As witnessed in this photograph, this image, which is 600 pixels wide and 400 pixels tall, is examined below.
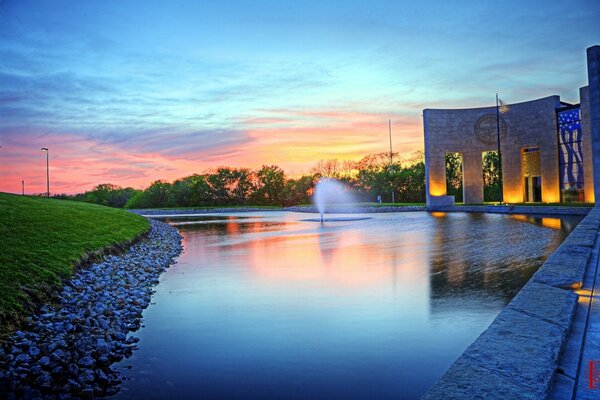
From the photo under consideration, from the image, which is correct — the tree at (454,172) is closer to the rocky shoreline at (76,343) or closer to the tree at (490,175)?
the tree at (490,175)

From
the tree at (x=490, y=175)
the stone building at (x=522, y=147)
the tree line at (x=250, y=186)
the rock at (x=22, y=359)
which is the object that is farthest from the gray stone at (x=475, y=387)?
the tree line at (x=250, y=186)

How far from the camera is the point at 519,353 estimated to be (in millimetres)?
3059

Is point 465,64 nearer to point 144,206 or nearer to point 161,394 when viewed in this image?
point 161,394

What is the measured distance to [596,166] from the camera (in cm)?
2255

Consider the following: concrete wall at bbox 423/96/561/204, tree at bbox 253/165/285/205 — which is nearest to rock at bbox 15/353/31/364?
concrete wall at bbox 423/96/561/204

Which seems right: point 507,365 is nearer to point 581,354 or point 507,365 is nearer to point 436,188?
point 581,354

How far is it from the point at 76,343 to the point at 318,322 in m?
2.66

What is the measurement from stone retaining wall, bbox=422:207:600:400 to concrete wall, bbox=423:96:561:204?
33.0 meters

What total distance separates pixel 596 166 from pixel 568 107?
40.9 feet

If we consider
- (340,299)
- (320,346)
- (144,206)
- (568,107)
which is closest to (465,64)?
(568,107)

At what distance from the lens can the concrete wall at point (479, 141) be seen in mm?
34469

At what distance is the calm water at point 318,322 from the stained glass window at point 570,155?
24458 mm

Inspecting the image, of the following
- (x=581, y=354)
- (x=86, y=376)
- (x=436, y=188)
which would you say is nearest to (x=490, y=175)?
(x=436, y=188)

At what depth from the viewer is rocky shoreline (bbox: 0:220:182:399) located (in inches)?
159
